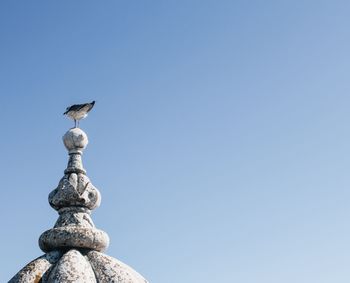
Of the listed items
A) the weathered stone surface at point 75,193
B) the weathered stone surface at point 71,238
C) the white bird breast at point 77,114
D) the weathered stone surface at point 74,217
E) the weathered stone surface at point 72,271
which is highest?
the white bird breast at point 77,114

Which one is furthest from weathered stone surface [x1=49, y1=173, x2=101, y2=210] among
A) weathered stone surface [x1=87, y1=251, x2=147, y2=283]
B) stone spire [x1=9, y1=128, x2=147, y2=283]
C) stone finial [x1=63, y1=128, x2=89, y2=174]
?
weathered stone surface [x1=87, y1=251, x2=147, y2=283]

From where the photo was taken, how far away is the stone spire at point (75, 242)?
9391mm

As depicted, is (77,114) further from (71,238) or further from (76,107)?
(71,238)

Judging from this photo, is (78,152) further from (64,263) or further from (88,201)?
(64,263)

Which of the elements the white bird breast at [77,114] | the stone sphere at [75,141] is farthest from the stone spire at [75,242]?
the white bird breast at [77,114]

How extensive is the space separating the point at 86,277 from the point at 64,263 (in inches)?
16.4

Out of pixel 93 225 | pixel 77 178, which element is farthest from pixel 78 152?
pixel 93 225

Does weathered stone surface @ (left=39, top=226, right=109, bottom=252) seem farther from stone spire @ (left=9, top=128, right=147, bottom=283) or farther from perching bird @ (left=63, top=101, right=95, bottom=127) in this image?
perching bird @ (left=63, top=101, right=95, bottom=127)

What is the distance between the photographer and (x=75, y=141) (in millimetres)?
10969

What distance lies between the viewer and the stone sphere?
10969 mm

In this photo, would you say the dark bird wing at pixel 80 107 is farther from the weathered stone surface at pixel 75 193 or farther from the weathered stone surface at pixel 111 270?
the weathered stone surface at pixel 111 270

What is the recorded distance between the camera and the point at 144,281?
10.0 metres

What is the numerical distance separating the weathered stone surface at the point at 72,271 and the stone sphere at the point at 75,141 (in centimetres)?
208

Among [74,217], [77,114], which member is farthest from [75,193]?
[77,114]
